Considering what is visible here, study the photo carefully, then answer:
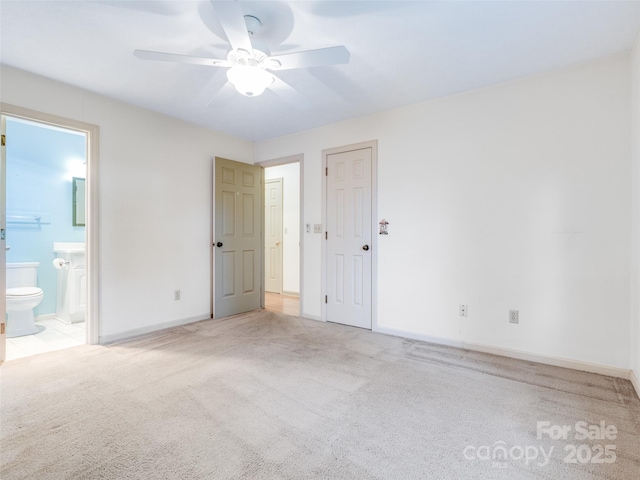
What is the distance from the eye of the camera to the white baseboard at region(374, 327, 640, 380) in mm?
2342

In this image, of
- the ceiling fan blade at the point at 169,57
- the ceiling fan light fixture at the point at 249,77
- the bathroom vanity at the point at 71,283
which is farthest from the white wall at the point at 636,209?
the bathroom vanity at the point at 71,283

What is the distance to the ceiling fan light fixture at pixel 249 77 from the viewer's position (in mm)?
1915

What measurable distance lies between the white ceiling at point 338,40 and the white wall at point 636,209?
24cm

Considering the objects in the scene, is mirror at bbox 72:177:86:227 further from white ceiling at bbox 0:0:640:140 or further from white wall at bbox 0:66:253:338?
white ceiling at bbox 0:0:640:140

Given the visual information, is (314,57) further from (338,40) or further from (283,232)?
(283,232)

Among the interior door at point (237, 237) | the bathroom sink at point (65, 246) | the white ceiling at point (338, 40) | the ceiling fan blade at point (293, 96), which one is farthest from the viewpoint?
the interior door at point (237, 237)

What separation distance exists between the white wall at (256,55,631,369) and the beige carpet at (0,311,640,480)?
0.39 meters

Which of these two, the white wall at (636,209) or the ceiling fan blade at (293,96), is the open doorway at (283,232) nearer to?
the ceiling fan blade at (293,96)

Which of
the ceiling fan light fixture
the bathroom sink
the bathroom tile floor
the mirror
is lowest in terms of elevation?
the bathroom tile floor

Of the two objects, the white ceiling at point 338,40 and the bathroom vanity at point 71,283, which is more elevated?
the white ceiling at point 338,40

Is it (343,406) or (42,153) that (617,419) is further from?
(42,153)

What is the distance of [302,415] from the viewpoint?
6.04 ft

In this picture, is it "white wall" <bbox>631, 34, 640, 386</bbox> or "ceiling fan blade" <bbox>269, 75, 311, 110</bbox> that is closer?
"white wall" <bbox>631, 34, 640, 386</bbox>

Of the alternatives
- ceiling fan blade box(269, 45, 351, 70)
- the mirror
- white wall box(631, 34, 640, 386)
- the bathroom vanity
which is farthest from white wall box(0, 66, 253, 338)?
white wall box(631, 34, 640, 386)
